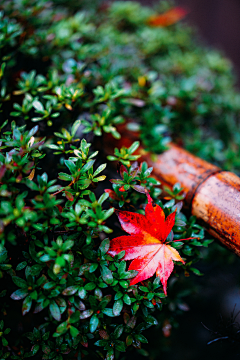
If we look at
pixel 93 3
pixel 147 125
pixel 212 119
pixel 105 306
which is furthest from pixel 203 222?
pixel 93 3

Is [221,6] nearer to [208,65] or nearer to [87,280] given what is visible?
[208,65]

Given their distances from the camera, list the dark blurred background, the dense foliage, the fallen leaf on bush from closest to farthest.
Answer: the dense foliage, the fallen leaf on bush, the dark blurred background

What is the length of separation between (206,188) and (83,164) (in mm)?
731

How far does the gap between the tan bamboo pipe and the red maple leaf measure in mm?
323

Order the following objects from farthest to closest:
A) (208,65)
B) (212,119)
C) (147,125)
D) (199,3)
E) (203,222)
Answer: (199,3)
(208,65)
(212,119)
(147,125)
(203,222)

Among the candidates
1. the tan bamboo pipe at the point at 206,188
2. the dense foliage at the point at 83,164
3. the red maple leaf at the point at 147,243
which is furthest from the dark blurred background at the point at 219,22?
the red maple leaf at the point at 147,243

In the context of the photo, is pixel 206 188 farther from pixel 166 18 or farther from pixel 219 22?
pixel 219 22

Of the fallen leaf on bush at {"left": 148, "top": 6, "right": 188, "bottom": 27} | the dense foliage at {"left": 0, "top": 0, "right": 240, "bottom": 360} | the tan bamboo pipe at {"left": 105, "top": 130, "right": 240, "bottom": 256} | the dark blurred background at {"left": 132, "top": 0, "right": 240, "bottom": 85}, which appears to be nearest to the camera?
the dense foliage at {"left": 0, "top": 0, "right": 240, "bottom": 360}

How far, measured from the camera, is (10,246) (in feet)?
3.35

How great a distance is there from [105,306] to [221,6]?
5.50m

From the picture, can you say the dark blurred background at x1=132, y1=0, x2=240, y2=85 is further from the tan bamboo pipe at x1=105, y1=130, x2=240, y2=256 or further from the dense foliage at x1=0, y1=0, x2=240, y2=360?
the tan bamboo pipe at x1=105, y1=130, x2=240, y2=256

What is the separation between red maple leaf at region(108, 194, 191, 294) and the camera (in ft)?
3.29

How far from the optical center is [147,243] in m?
1.06

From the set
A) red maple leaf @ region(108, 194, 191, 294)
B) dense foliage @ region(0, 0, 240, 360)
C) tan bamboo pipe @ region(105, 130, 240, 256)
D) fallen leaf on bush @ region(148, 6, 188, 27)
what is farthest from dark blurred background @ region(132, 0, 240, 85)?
red maple leaf @ region(108, 194, 191, 294)
